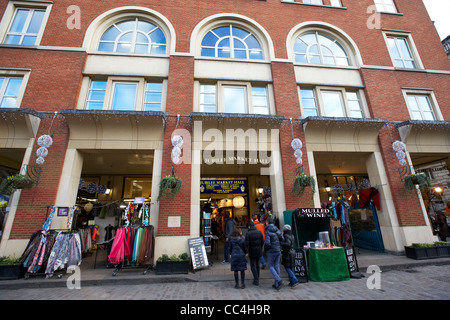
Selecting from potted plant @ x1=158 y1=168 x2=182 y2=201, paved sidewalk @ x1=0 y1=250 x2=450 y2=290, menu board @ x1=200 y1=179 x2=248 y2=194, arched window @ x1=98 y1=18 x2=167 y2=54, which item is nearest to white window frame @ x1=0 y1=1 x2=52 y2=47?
arched window @ x1=98 y1=18 x2=167 y2=54

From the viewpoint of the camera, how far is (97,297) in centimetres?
512

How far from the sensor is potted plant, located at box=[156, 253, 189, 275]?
668 centimetres

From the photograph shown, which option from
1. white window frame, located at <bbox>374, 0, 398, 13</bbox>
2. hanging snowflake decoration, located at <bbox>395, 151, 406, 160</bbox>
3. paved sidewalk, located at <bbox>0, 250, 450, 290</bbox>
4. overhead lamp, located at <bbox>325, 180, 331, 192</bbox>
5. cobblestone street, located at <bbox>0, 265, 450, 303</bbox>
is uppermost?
white window frame, located at <bbox>374, 0, 398, 13</bbox>

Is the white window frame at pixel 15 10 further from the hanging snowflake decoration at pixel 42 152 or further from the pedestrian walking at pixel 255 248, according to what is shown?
the pedestrian walking at pixel 255 248

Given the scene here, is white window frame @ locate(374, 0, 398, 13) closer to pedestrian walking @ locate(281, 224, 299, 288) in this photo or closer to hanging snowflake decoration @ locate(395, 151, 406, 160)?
hanging snowflake decoration @ locate(395, 151, 406, 160)

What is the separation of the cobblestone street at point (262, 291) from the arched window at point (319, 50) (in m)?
10.8

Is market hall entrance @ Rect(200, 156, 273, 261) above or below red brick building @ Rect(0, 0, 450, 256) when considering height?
below

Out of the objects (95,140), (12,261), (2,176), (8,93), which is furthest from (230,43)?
(2,176)

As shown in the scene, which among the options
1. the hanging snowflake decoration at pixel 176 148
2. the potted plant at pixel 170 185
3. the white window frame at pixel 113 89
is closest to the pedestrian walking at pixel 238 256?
the potted plant at pixel 170 185

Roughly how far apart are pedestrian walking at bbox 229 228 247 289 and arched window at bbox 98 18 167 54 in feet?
32.9

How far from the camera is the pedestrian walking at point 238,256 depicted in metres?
5.58

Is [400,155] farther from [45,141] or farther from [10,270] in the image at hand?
[10,270]

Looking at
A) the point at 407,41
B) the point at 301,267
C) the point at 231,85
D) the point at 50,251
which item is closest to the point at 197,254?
the point at 301,267

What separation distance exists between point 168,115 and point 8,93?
24.2 feet
